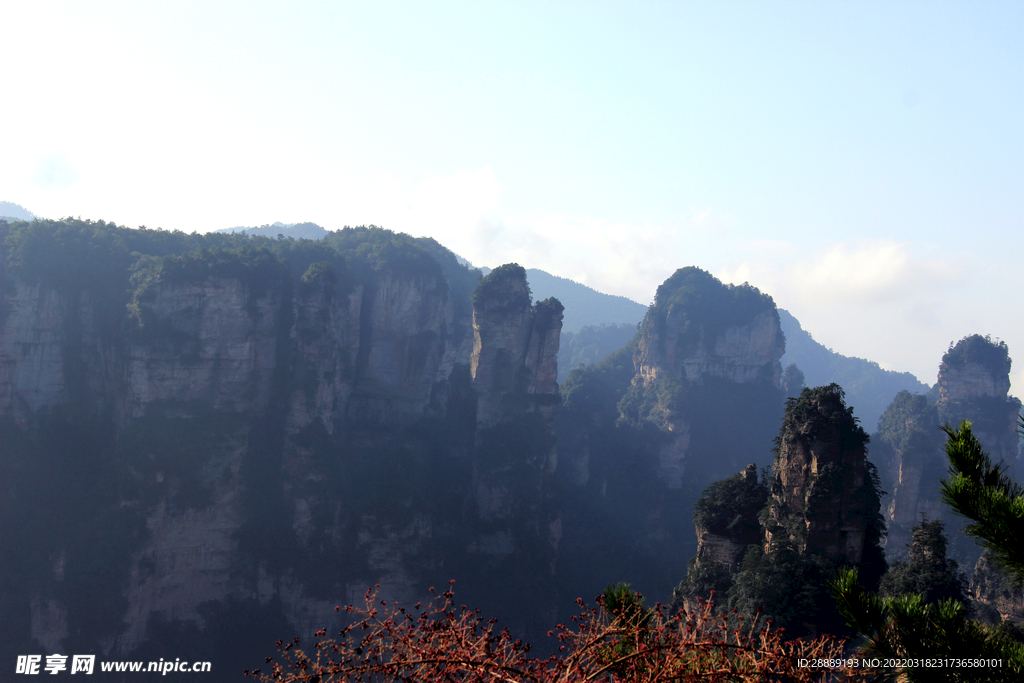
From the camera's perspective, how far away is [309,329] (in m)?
42.8

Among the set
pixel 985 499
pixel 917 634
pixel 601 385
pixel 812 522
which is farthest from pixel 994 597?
pixel 985 499

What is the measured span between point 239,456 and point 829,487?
112 ft

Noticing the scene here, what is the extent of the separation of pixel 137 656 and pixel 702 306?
64228 mm

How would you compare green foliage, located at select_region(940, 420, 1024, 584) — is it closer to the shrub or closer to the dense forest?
the shrub

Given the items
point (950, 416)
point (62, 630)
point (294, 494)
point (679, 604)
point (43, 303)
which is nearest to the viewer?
point (679, 604)

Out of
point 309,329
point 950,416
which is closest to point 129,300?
point 309,329

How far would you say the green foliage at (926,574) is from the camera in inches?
836

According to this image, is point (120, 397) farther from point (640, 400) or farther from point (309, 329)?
point (640, 400)

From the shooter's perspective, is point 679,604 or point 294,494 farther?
point 294,494

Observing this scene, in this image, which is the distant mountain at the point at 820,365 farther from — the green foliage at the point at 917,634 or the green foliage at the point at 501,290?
the green foliage at the point at 917,634

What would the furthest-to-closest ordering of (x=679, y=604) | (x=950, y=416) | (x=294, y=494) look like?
(x=950, y=416) < (x=294, y=494) < (x=679, y=604)

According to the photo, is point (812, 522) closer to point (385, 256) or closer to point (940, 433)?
point (385, 256)

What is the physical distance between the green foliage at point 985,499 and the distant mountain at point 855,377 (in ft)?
514

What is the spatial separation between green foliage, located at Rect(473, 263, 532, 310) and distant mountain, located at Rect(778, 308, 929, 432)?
4857 inches
